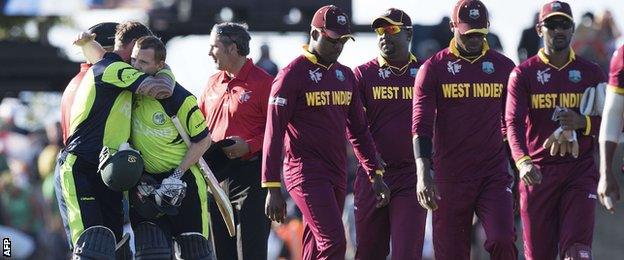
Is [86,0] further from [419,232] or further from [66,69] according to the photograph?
[419,232]

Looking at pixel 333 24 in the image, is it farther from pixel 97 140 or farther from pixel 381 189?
pixel 97 140

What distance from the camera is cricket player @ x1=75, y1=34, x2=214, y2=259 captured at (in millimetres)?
13000

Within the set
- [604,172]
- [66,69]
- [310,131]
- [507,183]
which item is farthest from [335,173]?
[66,69]

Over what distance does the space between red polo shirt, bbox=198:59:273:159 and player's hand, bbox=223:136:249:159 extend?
0.29 ft

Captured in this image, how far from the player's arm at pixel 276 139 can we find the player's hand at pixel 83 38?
4.73 ft

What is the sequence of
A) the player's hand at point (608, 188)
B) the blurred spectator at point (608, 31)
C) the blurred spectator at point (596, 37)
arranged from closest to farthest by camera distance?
the player's hand at point (608, 188)
the blurred spectator at point (596, 37)
the blurred spectator at point (608, 31)

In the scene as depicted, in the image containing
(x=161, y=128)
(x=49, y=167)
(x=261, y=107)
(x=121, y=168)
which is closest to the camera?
(x=121, y=168)

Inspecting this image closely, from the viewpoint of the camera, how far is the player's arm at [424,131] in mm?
13578

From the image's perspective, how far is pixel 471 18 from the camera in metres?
13.9

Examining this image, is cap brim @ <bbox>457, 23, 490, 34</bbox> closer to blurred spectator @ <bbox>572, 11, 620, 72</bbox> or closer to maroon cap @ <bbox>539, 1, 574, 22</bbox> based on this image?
maroon cap @ <bbox>539, 1, 574, 22</bbox>

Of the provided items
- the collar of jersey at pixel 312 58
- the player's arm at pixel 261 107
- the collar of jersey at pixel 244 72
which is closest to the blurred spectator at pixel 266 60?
the collar of jersey at pixel 244 72

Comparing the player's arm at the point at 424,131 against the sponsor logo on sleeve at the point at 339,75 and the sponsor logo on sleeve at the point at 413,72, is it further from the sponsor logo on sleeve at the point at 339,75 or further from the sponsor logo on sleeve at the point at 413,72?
the sponsor logo on sleeve at the point at 413,72

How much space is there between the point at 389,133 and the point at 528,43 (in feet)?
21.2

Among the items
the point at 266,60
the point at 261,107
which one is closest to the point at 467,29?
the point at 261,107
